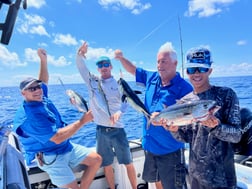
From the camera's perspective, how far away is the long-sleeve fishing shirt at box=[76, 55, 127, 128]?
3.03 metres

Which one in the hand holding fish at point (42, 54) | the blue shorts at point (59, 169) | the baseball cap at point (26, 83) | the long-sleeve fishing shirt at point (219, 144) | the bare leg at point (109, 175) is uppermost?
the hand holding fish at point (42, 54)

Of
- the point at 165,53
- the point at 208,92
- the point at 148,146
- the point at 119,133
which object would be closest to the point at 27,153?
the point at 119,133

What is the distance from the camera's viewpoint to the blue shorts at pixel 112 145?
10.2 ft

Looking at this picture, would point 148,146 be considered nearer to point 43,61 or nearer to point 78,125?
point 78,125

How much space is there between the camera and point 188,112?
1704 mm

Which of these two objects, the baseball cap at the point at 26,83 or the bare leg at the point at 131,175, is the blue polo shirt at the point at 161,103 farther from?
the baseball cap at the point at 26,83

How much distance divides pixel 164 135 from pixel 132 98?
54 cm

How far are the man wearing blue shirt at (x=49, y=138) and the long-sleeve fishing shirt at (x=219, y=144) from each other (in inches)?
50.5

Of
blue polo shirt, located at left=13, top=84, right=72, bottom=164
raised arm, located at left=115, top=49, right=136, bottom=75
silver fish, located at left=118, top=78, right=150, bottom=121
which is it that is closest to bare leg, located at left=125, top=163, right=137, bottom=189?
blue polo shirt, located at left=13, top=84, right=72, bottom=164

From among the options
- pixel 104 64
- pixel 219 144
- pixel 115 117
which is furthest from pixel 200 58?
pixel 104 64

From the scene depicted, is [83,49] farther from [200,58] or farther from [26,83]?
[200,58]

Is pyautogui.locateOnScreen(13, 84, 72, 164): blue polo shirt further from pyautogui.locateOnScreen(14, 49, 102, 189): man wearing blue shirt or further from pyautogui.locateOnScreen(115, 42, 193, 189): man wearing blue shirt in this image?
pyautogui.locateOnScreen(115, 42, 193, 189): man wearing blue shirt

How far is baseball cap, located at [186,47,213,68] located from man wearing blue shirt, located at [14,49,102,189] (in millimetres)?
1322

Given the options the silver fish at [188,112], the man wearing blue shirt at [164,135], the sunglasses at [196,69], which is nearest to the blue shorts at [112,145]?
the man wearing blue shirt at [164,135]
